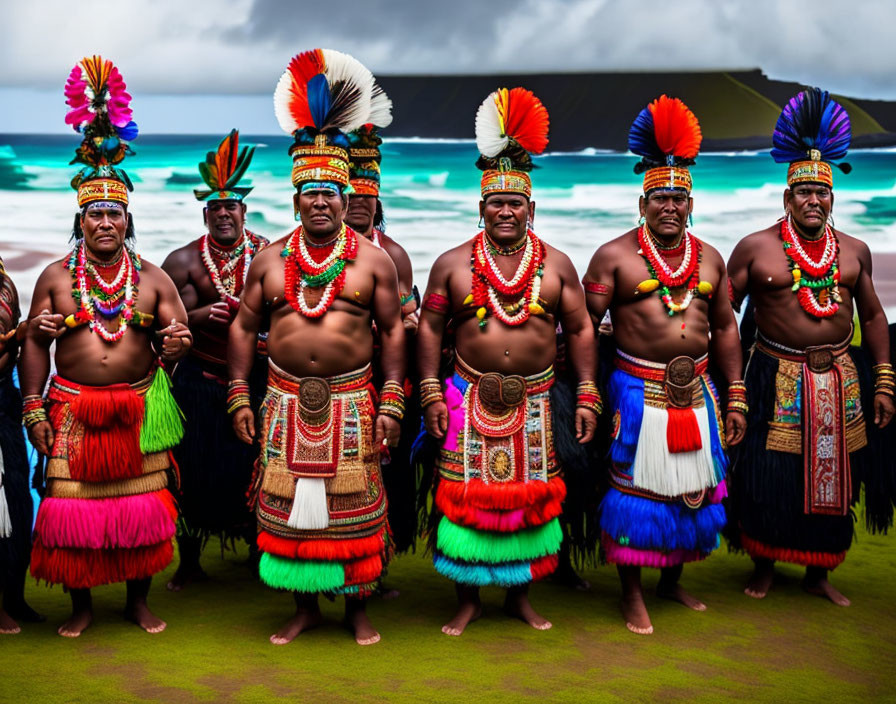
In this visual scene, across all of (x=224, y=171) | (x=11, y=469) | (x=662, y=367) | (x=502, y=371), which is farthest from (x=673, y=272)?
(x=11, y=469)

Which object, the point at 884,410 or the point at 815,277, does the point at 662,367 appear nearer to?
the point at 815,277

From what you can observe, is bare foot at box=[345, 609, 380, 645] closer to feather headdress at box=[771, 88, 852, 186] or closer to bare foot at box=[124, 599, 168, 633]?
bare foot at box=[124, 599, 168, 633]

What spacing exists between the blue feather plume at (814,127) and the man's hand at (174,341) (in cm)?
266

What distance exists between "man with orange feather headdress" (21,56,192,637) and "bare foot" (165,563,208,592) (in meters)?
0.75

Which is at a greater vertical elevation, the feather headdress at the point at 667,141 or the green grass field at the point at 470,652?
the feather headdress at the point at 667,141

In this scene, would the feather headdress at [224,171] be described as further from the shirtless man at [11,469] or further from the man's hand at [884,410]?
the man's hand at [884,410]

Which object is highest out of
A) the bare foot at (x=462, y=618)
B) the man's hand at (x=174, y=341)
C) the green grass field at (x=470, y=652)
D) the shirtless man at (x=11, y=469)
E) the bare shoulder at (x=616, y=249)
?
the bare shoulder at (x=616, y=249)

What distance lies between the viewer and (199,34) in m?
7.43

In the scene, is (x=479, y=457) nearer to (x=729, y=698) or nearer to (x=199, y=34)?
(x=729, y=698)

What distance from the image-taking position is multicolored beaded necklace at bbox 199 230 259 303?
16.0ft

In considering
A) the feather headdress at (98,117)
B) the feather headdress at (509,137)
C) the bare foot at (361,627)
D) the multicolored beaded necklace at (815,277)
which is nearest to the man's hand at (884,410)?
the multicolored beaded necklace at (815,277)

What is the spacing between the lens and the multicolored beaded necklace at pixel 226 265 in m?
4.88


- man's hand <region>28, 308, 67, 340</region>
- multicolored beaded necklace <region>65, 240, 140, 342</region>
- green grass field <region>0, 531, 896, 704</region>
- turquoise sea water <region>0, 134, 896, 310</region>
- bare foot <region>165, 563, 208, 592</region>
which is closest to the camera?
green grass field <region>0, 531, 896, 704</region>

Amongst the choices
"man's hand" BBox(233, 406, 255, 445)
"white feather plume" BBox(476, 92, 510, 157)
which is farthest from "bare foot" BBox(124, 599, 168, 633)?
"white feather plume" BBox(476, 92, 510, 157)
